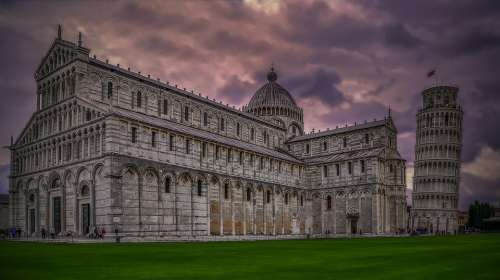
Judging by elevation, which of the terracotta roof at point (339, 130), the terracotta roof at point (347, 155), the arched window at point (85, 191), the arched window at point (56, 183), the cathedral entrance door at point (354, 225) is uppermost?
the terracotta roof at point (339, 130)

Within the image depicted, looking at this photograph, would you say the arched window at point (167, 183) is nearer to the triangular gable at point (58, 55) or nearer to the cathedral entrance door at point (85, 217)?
the cathedral entrance door at point (85, 217)

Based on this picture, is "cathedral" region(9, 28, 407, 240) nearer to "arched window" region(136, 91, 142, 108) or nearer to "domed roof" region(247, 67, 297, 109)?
"arched window" region(136, 91, 142, 108)

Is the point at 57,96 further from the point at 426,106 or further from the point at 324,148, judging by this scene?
the point at 426,106

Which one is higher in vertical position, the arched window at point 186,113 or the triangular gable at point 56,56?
the triangular gable at point 56,56

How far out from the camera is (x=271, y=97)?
94.3 m

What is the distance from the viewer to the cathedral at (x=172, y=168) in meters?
48.5

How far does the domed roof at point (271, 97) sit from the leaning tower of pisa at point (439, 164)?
36.6 metres

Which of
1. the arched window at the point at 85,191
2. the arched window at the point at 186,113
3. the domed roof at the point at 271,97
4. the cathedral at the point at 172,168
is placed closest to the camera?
the cathedral at the point at 172,168

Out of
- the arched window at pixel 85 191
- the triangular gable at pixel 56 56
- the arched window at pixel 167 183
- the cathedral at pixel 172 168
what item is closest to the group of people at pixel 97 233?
the cathedral at pixel 172 168

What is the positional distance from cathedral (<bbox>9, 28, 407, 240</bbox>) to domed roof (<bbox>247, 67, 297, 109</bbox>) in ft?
32.5

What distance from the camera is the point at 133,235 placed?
4675cm

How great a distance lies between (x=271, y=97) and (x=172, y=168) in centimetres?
4487

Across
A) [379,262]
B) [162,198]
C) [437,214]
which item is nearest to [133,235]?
[162,198]

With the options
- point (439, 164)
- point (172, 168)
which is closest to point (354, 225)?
point (172, 168)
